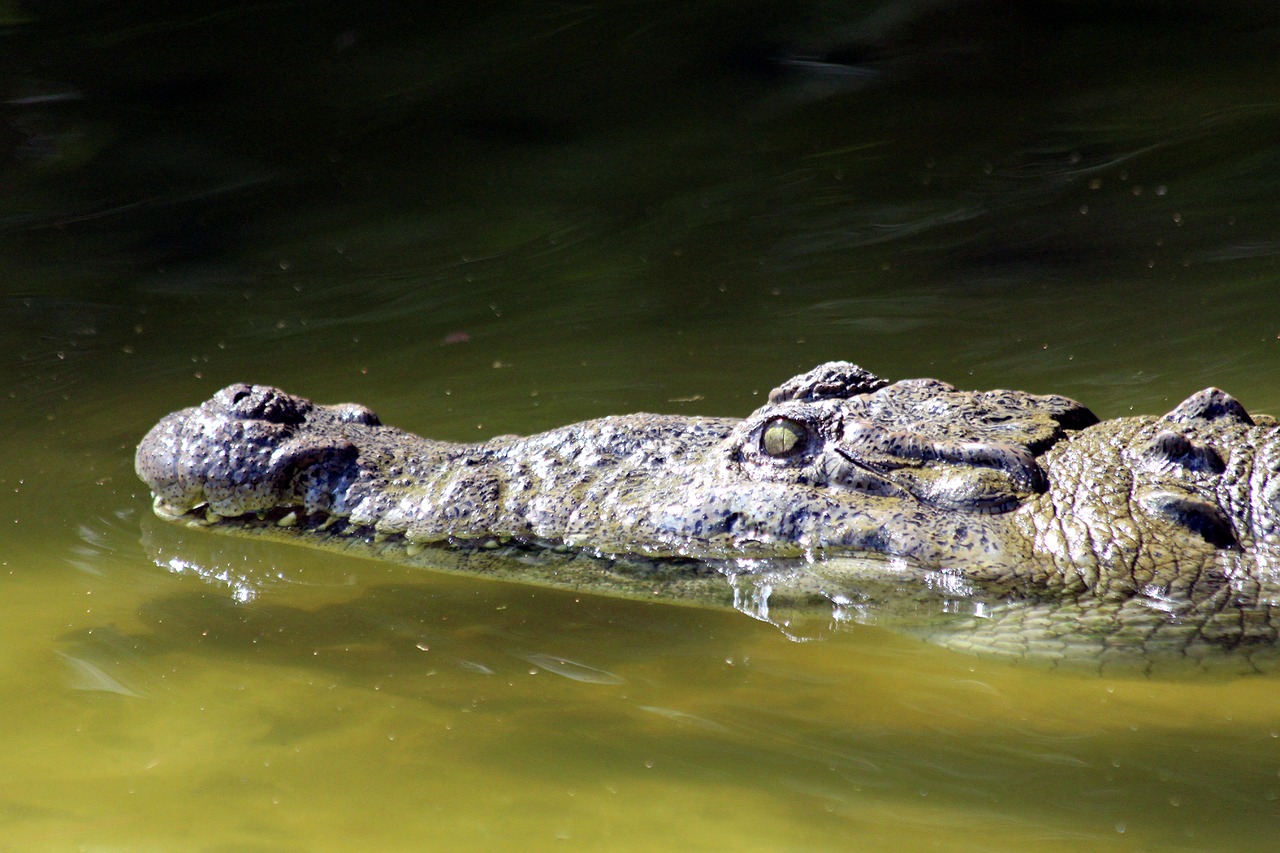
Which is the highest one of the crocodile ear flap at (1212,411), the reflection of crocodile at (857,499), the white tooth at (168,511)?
the crocodile ear flap at (1212,411)

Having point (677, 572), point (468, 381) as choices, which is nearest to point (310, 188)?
point (468, 381)

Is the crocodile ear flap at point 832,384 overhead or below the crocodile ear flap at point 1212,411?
below

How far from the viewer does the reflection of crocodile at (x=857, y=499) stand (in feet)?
10.7

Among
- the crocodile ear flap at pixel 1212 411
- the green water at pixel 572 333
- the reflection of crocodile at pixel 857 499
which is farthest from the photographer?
the crocodile ear flap at pixel 1212 411

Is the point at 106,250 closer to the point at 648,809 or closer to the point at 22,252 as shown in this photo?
the point at 22,252

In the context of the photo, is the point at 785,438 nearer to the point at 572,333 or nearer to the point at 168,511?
the point at 168,511

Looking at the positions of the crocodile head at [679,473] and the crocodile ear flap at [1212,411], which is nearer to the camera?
the crocodile head at [679,473]

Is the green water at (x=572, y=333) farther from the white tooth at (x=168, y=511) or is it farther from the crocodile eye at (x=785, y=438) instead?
the crocodile eye at (x=785, y=438)

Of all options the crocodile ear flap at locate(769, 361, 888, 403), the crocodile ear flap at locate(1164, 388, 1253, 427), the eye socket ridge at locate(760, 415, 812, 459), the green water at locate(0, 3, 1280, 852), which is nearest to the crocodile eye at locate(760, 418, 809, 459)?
the eye socket ridge at locate(760, 415, 812, 459)

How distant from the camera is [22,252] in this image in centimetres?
902

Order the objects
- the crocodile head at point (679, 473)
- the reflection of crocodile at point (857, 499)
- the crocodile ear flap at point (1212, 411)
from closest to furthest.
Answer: the reflection of crocodile at point (857, 499) < the crocodile head at point (679, 473) < the crocodile ear flap at point (1212, 411)

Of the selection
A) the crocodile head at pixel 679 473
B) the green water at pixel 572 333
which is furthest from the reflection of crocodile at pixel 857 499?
the green water at pixel 572 333

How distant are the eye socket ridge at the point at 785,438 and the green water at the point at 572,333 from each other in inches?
22.2

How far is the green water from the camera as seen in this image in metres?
2.53
